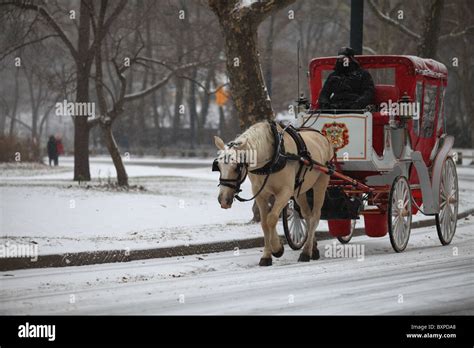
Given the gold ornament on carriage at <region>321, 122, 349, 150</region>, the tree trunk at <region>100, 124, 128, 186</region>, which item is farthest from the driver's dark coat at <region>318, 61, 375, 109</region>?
the tree trunk at <region>100, 124, 128, 186</region>

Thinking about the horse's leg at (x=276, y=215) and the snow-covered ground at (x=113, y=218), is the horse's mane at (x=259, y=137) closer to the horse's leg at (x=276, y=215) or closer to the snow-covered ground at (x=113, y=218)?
the horse's leg at (x=276, y=215)

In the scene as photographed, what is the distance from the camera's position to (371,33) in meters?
58.6

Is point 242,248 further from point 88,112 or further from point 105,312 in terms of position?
point 88,112

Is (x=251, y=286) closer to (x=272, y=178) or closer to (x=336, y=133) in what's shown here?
(x=272, y=178)

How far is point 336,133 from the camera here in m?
14.3

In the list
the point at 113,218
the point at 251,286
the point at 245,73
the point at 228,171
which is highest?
the point at 245,73

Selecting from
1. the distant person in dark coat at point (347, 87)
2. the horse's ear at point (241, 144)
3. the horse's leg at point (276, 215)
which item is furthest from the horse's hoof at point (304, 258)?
the distant person in dark coat at point (347, 87)

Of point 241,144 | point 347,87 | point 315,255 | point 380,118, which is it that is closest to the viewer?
point 241,144

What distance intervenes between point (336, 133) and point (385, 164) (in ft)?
2.82

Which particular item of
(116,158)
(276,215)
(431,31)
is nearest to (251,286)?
(276,215)

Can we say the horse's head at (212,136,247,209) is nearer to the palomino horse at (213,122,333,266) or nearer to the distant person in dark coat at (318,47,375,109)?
the palomino horse at (213,122,333,266)

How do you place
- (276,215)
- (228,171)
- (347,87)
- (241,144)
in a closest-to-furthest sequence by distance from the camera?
(228,171) < (241,144) < (276,215) < (347,87)

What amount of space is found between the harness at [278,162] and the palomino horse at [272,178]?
0.01 meters
